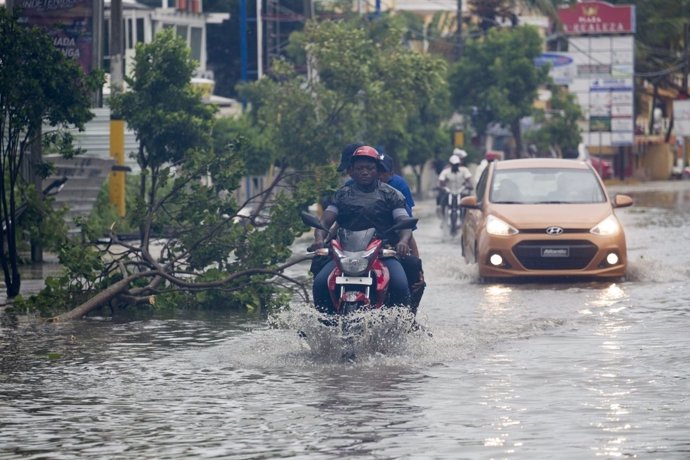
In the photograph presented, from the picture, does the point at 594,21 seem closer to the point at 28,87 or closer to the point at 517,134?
the point at 517,134

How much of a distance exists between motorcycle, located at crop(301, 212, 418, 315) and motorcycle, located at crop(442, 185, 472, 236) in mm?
19274

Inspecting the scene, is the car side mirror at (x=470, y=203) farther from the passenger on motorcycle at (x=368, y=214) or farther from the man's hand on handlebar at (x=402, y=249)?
the man's hand on handlebar at (x=402, y=249)

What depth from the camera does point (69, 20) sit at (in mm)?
27719

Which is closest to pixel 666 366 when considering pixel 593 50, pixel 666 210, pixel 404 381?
pixel 404 381

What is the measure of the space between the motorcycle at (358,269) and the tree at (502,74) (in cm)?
5743

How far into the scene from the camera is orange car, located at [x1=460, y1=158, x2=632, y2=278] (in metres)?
21.1

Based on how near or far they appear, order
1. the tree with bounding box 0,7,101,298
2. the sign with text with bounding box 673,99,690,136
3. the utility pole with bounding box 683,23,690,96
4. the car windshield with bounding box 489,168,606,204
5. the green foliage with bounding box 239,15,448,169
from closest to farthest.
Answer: the tree with bounding box 0,7,101,298 → the car windshield with bounding box 489,168,606,204 → the green foliage with bounding box 239,15,448,169 → the utility pole with bounding box 683,23,690,96 → the sign with text with bounding box 673,99,690,136

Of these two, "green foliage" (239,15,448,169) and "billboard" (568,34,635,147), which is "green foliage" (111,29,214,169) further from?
"billboard" (568,34,635,147)

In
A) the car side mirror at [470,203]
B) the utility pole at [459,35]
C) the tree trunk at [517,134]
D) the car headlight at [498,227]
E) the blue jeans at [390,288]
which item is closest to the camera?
the blue jeans at [390,288]

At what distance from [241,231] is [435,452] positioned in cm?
932

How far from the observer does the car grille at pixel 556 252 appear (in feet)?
69.1

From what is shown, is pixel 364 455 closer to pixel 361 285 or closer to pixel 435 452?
pixel 435 452

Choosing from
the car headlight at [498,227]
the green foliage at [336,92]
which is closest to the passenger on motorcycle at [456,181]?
the green foliage at [336,92]

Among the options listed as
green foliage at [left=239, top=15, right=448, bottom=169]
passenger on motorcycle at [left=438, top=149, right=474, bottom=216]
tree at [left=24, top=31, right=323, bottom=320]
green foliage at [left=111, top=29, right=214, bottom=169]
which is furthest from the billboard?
tree at [left=24, top=31, right=323, bottom=320]
